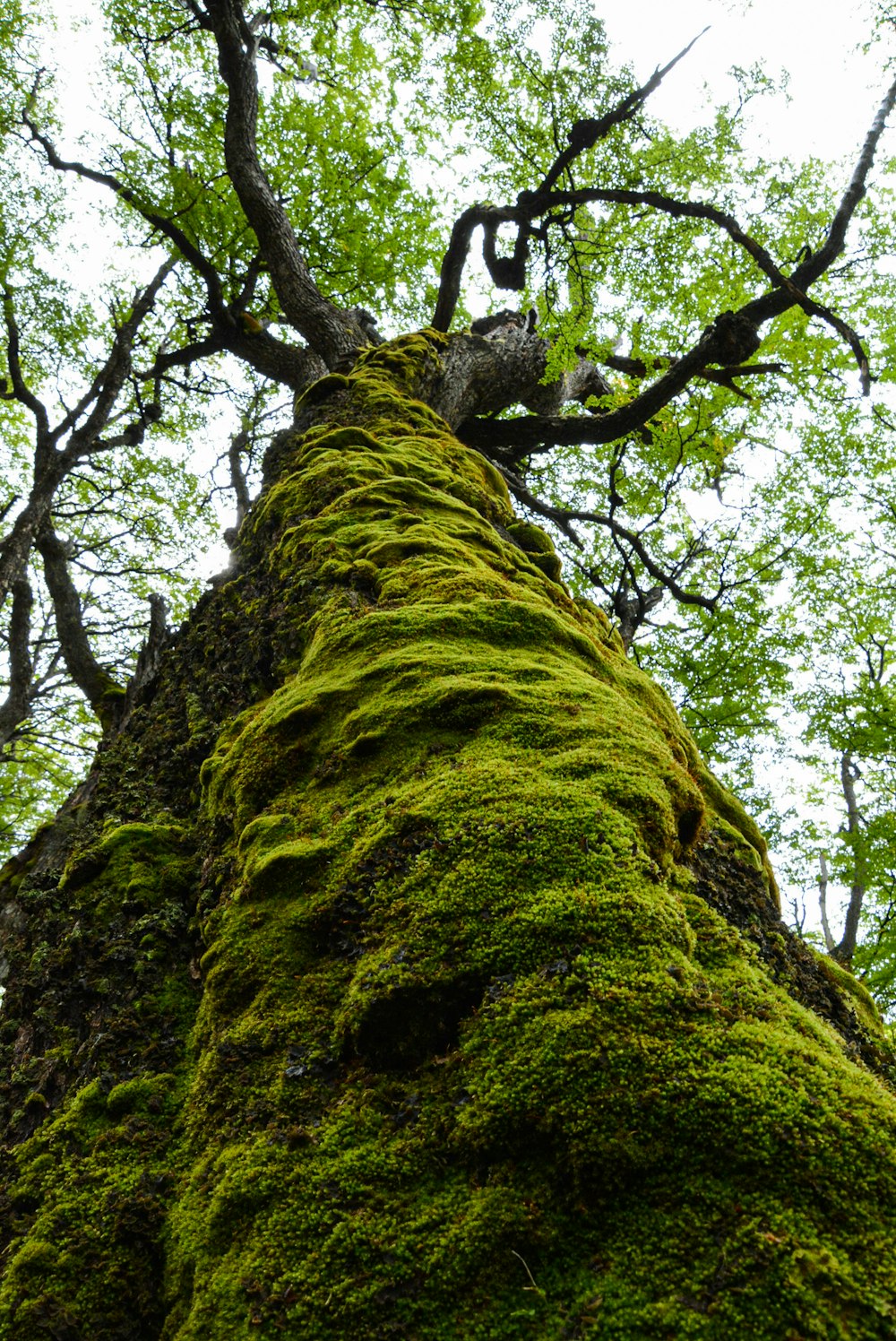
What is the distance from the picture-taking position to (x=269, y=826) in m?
2.52

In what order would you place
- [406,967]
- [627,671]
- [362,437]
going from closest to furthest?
[406,967], [627,671], [362,437]

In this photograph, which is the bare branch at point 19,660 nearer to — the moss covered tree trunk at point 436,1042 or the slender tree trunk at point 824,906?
the moss covered tree trunk at point 436,1042

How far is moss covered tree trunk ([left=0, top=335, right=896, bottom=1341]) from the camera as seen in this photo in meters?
1.25

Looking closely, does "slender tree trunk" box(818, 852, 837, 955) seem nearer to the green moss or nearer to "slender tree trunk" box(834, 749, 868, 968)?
"slender tree trunk" box(834, 749, 868, 968)

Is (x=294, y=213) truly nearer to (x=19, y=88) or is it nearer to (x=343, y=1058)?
(x=19, y=88)

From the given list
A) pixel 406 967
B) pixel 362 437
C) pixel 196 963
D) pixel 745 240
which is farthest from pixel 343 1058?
pixel 745 240

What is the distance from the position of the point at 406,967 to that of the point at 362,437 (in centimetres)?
433

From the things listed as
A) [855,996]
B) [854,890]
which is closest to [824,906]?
[854,890]

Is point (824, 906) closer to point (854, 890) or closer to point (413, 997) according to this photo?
point (854, 890)

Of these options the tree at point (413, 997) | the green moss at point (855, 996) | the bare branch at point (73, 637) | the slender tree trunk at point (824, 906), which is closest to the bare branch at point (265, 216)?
the tree at point (413, 997)

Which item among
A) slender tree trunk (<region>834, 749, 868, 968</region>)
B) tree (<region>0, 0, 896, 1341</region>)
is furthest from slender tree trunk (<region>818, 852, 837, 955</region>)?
tree (<region>0, 0, 896, 1341</region>)

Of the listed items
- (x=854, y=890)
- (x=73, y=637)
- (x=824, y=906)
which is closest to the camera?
(x=73, y=637)

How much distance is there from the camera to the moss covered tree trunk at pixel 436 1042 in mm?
1255

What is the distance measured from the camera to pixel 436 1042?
1732 millimetres
